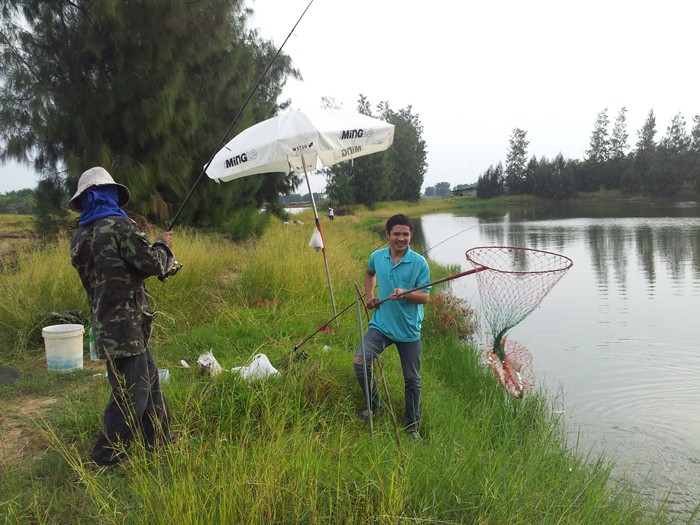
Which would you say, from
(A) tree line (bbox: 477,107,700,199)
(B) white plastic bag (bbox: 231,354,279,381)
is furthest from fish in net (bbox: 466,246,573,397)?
(A) tree line (bbox: 477,107,700,199)

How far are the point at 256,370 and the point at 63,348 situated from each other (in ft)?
6.56

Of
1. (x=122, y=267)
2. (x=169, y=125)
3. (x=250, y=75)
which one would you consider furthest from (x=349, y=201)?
(x=122, y=267)

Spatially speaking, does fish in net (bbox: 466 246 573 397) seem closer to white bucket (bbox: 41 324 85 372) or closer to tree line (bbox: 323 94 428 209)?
white bucket (bbox: 41 324 85 372)

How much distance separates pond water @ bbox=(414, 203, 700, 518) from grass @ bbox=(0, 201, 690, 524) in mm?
635

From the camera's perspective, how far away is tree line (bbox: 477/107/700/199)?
6050 cm

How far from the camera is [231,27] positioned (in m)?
14.0

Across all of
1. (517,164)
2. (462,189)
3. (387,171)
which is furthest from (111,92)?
(517,164)

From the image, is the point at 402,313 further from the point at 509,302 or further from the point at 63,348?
the point at 63,348

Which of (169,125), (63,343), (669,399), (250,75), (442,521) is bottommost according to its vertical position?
(669,399)

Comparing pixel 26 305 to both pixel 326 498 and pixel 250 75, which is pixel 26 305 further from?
pixel 250 75

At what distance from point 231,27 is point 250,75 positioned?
8.42 feet

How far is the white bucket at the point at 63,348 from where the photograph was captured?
4719 mm

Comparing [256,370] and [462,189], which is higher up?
[462,189]

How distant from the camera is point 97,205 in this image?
9.77 ft
